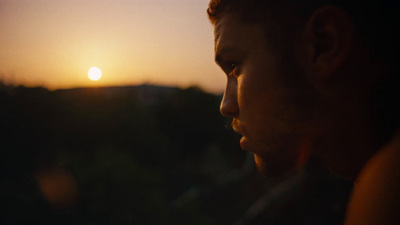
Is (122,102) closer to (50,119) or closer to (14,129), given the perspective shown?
(50,119)

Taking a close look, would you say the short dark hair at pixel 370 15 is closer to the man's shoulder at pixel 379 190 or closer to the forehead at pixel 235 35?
the forehead at pixel 235 35

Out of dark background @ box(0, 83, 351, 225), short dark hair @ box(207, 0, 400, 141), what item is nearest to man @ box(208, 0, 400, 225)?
short dark hair @ box(207, 0, 400, 141)

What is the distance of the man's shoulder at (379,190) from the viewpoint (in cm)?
75

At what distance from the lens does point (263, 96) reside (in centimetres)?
93

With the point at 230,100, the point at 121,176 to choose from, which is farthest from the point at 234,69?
the point at 121,176

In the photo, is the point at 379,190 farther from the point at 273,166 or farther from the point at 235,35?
the point at 235,35

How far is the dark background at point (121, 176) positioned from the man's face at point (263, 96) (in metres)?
3.90

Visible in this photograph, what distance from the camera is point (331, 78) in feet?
2.84

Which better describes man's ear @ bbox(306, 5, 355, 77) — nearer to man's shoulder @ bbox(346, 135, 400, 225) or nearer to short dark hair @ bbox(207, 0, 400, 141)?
short dark hair @ bbox(207, 0, 400, 141)

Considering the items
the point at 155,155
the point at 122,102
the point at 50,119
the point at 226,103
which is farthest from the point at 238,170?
the point at 226,103

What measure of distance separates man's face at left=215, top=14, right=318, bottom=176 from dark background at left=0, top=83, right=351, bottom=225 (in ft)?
12.8

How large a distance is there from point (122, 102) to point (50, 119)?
110 inches

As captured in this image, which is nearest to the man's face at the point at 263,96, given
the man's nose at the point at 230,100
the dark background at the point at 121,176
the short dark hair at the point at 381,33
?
the man's nose at the point at 230,100

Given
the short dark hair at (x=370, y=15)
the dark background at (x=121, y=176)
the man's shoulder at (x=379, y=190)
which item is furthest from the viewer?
the dark background at (x=121, y=176)
